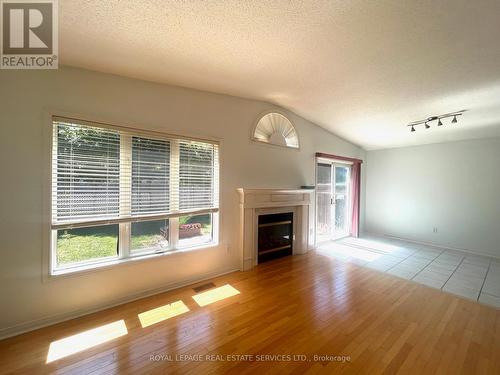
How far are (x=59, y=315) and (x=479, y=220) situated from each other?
6.99 metres

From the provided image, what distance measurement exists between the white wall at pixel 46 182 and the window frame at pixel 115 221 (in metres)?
0.04

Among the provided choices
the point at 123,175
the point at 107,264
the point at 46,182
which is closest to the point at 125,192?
the point at 123,175

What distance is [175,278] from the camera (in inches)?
109

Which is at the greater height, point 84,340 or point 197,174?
point 197,174

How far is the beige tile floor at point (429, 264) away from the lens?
2.85 m

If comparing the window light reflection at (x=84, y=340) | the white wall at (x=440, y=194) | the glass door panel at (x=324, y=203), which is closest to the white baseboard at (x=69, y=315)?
the window light reflection at (x=84, y=340)

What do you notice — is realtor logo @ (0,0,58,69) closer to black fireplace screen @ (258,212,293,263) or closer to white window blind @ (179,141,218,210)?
white window blind @ (179,141,218,210)

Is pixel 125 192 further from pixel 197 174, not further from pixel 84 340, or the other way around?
pixel 84 340

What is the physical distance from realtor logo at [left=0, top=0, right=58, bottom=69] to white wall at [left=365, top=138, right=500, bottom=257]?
6.51 metres

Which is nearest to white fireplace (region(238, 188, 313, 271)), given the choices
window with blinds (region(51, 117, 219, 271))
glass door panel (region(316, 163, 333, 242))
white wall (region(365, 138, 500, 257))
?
window with blinds (region(51, 117, 219, 271))

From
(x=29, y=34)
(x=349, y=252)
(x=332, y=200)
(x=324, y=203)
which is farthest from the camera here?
(x=332, y=200)

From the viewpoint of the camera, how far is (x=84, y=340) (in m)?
1.82

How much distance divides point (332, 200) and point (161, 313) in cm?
437

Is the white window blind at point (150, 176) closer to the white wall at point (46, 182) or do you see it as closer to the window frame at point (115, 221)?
the window frame at point (115, 221)
